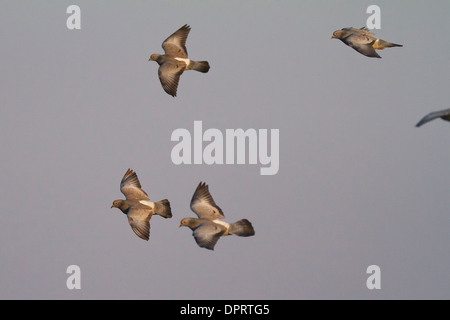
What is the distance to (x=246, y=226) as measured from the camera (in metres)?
22.4

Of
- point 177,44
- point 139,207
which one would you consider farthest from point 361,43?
point 139,207

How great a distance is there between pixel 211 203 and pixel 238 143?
4965 millimetres

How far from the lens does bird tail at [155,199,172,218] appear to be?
23.7m

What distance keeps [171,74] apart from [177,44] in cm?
84

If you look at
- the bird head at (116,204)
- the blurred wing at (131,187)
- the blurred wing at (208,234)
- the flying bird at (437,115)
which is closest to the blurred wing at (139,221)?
the bird head at (116,204)

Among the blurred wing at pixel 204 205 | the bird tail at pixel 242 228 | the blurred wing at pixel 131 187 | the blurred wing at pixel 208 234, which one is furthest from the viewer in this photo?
the blurred wing at pixel 131 187

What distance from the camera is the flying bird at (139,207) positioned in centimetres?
2370

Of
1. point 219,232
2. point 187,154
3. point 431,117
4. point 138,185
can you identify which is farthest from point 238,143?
point 431,117

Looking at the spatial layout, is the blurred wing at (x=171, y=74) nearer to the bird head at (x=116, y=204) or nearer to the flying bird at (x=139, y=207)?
the flying bird at (x=139, y=207)

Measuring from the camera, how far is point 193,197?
23812mm

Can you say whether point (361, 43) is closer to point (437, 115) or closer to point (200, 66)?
point (200, 66)

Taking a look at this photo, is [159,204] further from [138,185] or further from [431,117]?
[431,117]

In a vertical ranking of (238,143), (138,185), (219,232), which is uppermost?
(238,143)

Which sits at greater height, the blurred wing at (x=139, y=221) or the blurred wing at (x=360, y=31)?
the blurred wing at (x=360, y=31)
